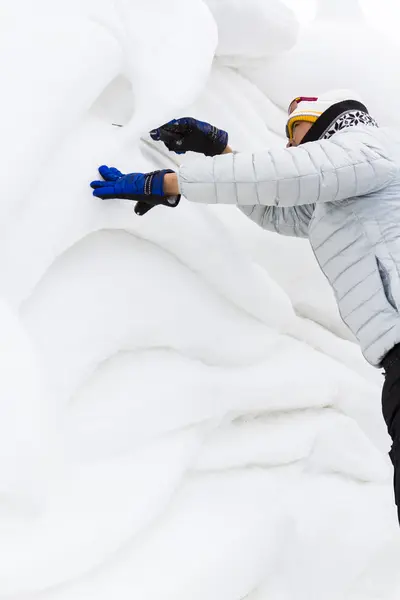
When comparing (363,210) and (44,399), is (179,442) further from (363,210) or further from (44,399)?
(363,210)

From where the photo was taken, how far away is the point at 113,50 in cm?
121

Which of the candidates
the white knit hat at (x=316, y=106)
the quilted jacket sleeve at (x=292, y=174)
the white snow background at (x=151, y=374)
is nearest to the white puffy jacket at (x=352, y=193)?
the quilted jacket sleeve at (x=292, y=174)

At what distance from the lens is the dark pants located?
1123 mm

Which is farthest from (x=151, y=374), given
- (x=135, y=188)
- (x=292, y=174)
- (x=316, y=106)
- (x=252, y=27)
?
(x=252, y=27)

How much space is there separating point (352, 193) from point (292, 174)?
0.39 ft

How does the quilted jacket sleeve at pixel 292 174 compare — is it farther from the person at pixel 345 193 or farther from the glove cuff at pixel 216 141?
the glove cuff at pixel 216 141

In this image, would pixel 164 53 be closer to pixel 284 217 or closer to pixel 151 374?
pixel 284 217

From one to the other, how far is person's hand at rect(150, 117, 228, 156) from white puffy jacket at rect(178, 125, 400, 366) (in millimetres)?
235

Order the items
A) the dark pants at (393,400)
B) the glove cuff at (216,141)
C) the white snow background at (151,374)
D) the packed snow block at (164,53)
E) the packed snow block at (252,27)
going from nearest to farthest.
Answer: the white snow background at (151,374), the dark pants at (393,400), the packed snow block at (164,53), the glove cuff at (216,141), the packed snow block at (252,27)

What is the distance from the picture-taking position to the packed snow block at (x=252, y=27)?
5.80 ft

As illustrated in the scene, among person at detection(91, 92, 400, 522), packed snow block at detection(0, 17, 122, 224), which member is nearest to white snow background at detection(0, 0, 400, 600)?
packed snow block at detection(0, 17, 122, 224)

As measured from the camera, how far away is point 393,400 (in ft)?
3.75

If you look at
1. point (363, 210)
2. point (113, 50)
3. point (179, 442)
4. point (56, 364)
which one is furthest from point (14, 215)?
point (363, 210)

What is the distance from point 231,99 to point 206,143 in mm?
478
